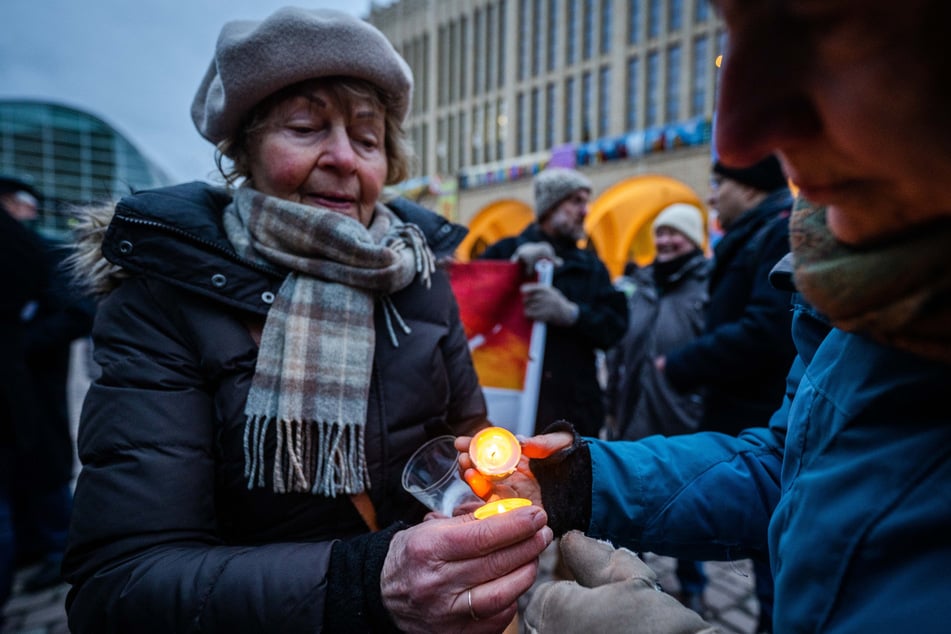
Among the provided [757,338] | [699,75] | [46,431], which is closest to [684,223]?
[757,338]

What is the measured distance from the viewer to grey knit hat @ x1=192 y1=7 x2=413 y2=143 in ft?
4.32

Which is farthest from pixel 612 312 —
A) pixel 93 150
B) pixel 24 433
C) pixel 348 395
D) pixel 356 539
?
pixel 93 150

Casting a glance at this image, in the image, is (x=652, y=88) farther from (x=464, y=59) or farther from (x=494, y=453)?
(x=494, y=453)

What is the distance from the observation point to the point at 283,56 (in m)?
1.32

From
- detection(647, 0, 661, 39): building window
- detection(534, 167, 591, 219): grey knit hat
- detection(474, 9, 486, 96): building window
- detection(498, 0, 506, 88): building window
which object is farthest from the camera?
detection(474, 9, 486, 96): building window

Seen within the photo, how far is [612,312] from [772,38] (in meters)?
2.96

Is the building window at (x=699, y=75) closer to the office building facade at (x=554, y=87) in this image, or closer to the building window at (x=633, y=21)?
the office building facade at (x=554, y=87)

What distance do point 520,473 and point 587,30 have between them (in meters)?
27.3

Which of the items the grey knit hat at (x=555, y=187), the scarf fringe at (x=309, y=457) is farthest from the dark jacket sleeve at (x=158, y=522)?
the grey knit hat at (x=555, y=187)

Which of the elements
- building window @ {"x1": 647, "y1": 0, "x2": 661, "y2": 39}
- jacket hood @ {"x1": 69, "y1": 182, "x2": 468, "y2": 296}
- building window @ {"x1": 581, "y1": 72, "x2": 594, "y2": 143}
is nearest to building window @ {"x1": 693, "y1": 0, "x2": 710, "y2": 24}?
building window @ {"x1": 647, "y1": 0, "x2": 661, "y2": 39}

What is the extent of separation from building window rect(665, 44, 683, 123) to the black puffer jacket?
73.2 feet

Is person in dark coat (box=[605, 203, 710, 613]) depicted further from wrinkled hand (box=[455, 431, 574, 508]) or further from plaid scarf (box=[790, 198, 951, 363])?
plaid scarf (box=[790, 198, 951, 363])

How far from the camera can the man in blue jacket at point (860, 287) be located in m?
0.43

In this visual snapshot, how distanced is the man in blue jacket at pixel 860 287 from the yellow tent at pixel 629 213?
665 inches
